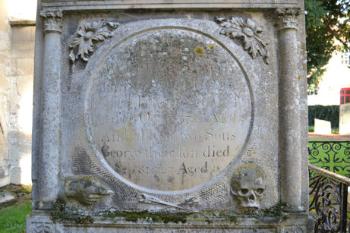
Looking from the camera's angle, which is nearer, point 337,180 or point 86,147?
point 86,147

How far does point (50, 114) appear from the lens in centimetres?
350

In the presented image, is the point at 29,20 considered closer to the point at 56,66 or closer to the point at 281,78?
the point at 56,66

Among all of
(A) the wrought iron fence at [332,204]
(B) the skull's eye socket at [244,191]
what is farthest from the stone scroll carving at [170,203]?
(A) the wrought iron fence at [332,204]

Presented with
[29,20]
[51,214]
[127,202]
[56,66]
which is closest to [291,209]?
[127,202]

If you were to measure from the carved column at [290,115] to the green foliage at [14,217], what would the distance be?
3.32 m

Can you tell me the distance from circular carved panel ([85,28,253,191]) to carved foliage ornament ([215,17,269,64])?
0.15 m

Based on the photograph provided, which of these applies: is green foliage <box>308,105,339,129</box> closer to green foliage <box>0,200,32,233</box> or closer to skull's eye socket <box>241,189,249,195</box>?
green foliage <box>0,200,32,233</box>

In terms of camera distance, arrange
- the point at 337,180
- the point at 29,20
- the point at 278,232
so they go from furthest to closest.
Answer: the point at 29,20 → the point at 337,180 → the point at 278,232

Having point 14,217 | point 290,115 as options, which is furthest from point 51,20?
point 14,217

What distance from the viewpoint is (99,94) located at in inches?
140

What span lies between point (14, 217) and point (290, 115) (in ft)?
13.4

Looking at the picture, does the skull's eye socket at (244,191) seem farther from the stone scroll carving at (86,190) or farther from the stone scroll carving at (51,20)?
the stone scroll carving at (51,20)

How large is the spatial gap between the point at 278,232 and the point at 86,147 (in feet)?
5.82

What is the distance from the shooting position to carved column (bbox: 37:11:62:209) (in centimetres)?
350
